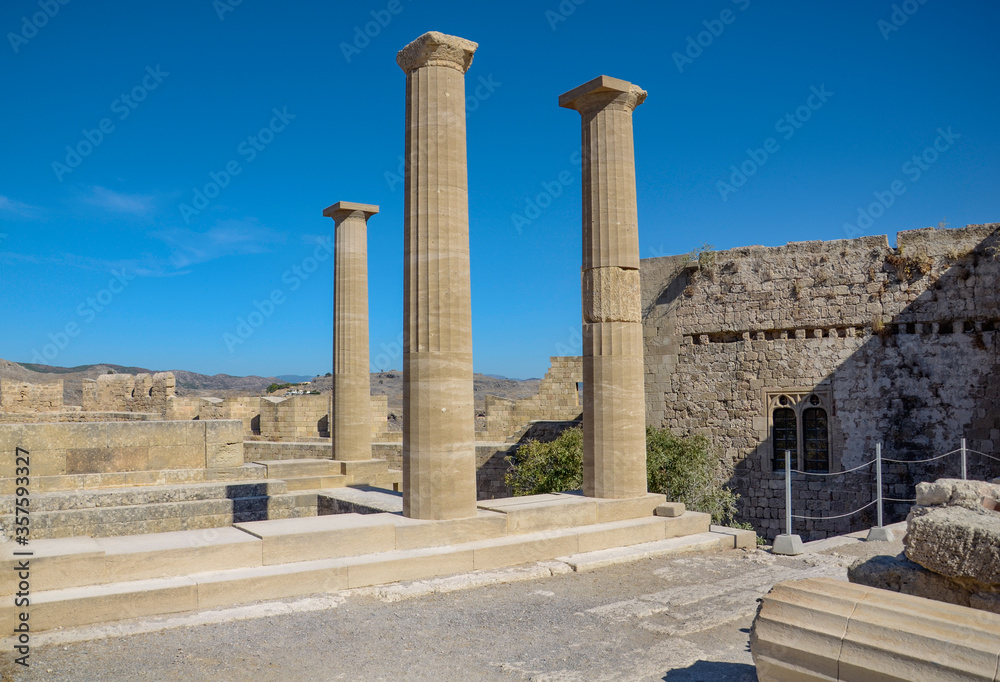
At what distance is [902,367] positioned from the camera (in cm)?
1391

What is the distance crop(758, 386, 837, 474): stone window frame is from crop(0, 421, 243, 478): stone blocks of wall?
34.6 feet

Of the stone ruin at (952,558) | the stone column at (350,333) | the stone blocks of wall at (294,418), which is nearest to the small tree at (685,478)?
the stone column at (350,333)

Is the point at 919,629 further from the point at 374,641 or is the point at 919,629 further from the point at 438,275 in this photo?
the point at 438,275

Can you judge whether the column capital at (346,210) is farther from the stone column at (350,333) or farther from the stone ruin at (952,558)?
the stone ruin at (952,558)

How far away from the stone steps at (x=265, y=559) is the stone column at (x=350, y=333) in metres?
6.20

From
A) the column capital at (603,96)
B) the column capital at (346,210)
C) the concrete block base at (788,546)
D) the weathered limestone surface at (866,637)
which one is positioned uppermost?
the column capital at (603,96)

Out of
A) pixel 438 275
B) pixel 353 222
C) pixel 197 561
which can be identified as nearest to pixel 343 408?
pixel 353 222

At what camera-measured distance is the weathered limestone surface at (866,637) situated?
9.94ft

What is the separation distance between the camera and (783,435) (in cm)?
1525

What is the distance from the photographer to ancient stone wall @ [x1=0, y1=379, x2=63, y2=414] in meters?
22.9

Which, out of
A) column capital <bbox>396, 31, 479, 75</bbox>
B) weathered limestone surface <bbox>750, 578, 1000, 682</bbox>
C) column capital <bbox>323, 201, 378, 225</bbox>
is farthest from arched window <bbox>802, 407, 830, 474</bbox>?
weathered limestone surface <bbox>750, 578, 1000, 682</bbox>

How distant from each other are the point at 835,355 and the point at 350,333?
31.8ft

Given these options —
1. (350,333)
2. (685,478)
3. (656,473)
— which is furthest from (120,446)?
(685,478)

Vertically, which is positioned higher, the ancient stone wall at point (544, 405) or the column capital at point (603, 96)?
the column capital at point (603, 96)
